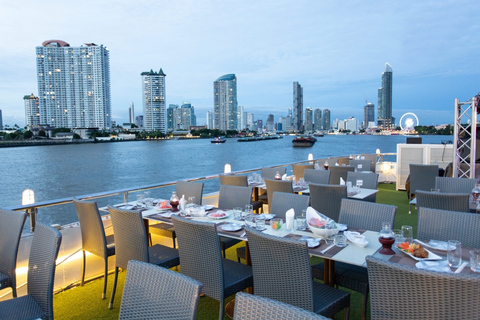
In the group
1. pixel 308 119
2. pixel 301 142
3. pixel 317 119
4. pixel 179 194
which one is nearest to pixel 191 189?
pixel 179 194

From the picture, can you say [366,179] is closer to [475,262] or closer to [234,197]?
[234,197]

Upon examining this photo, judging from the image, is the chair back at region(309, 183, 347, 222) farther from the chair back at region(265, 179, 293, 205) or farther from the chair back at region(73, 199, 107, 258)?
the chair back at region(73, 199, 107, 258)

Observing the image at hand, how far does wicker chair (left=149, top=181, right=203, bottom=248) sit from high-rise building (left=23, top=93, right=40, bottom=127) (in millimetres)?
96252

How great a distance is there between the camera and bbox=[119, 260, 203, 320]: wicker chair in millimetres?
1345

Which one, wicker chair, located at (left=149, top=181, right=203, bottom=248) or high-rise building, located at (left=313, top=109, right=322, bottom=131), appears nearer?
wicker chair, located at (left=149, top=181, right=203, bottom=248)

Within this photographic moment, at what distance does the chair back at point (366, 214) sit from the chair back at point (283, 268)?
136cm

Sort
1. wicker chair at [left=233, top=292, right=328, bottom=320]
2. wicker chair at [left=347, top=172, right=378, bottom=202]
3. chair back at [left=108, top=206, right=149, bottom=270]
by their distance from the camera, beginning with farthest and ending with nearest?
wicker chair at [left=347, top=172, right=378, bottom=202], chair back at [left=108, top=206, right=149, bottom=270], wicker chair at [left=233, top=292, right=328, bottom=320]

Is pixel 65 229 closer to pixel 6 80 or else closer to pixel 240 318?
pixel 240 318

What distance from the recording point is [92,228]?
336cm

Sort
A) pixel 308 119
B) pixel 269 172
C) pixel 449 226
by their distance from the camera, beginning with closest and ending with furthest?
1. pixel 449 226
2. pixel 269 172
3. pixel 308 119

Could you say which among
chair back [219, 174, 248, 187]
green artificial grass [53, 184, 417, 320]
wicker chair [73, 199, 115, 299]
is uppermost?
chair back [219, 174, 248, 187]

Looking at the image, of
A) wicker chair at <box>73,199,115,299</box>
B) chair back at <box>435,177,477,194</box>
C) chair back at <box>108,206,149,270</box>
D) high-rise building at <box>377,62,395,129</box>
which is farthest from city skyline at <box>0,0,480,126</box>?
wicker chair at <box>73,199,115,299</box>

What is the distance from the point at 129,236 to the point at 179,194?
1855mm

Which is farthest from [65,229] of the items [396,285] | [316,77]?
[316,77]
